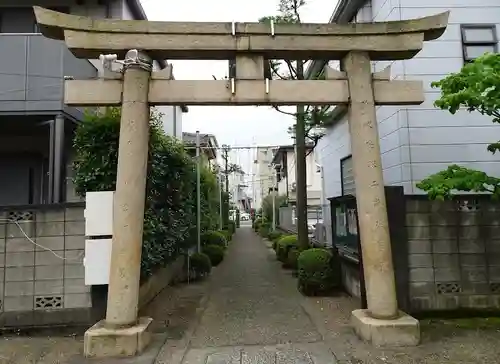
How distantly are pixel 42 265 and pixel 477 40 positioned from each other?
10.6m

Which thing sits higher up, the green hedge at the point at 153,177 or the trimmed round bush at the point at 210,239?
the green hedge at the point at 153,177

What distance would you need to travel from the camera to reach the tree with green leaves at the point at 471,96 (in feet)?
16.5

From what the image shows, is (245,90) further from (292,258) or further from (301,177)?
(292,258)

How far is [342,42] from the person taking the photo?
6324 millimetres

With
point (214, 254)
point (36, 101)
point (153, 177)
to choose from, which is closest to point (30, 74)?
point (36, 101)

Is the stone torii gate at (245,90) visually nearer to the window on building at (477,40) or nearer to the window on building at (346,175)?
the window on building at (477,40)

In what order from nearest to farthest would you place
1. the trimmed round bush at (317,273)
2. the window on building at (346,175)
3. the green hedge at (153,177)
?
the green hedge at (153,177) → the trimmed round bush at (317,273) → the window on building at (346,175)

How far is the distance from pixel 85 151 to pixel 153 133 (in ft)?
4.54

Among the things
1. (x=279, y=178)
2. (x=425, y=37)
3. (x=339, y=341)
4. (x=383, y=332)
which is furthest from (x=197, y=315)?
(x=279, y=178)

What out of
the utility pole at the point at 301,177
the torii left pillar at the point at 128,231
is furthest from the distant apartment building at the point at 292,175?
the torii left pillar at the point at 128,231

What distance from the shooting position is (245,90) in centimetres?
620

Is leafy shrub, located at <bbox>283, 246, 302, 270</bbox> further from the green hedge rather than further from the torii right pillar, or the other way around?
the torii right pillar

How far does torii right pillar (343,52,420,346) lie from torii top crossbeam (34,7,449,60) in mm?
394

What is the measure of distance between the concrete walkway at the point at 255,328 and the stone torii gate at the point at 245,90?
0.89 meters
